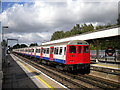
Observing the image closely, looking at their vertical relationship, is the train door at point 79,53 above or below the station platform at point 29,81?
above

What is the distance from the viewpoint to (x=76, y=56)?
11.6 m

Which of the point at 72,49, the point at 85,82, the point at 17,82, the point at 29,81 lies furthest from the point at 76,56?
the point at 17,82

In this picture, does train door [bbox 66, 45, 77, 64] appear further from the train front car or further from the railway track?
the railway track

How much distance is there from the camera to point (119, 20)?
126ft

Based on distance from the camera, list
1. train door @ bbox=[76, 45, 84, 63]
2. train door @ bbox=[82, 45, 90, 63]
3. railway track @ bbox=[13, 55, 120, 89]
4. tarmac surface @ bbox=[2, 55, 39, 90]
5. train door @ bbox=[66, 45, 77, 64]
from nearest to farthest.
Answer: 1. tarmac surface @ bbox=[2, 55, 39, 90]
2. railway track @ bbox=[13, 55, 120, 89]
3. train door @ bbox=[66, 45, 77, 64]
4. train door @ bbox=[76, 45, 84, 63]
5. train door @ bbox=[82, 45, 90, 63]

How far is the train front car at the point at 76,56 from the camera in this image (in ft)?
37.4

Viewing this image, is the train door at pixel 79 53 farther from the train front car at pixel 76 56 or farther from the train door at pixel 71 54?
the train door at pixel 71 54

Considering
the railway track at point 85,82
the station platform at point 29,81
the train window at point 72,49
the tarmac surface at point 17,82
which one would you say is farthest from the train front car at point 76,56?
the tarmac surface at point 17,82

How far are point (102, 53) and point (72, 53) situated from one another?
1855cm

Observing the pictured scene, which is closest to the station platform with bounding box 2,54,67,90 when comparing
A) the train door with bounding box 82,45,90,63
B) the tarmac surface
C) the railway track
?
the tarmac surface

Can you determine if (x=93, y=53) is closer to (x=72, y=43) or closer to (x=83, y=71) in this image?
(x=83, y=71)

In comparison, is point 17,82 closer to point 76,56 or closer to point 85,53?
point 76,56

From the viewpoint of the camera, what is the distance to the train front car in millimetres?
11398

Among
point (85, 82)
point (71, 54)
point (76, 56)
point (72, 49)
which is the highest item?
point (72, 49)
